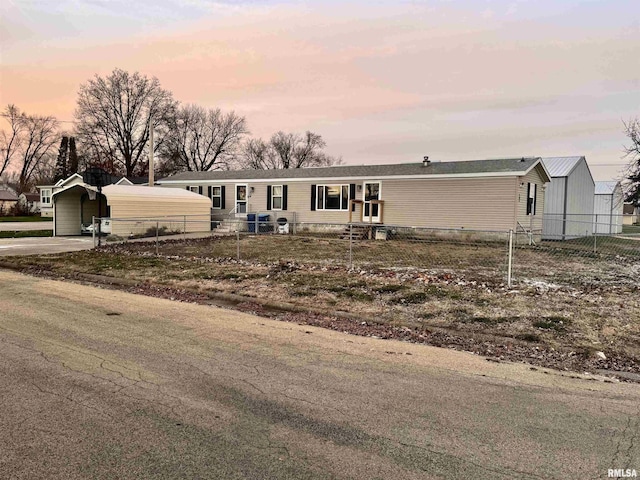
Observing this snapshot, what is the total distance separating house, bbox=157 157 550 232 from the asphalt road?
15167mm

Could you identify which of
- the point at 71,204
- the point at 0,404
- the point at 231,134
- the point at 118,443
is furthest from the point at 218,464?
the point at 231,134

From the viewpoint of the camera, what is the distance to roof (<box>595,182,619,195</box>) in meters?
29.0

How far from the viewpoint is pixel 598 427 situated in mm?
3121

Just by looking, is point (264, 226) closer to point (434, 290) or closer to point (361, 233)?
point (361, 233)

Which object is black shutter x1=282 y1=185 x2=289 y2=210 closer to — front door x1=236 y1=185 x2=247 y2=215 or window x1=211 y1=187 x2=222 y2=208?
front door x1=236 y1=185 x2=247 y2=215

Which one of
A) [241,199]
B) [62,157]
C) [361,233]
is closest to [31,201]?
[62,157]

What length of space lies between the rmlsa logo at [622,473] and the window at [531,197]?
19020 mm

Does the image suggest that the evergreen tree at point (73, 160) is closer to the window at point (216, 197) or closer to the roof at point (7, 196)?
the roof at point (7, 196)

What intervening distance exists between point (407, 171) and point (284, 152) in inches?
1706

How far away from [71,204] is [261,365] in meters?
22.1

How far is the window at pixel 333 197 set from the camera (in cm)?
2255

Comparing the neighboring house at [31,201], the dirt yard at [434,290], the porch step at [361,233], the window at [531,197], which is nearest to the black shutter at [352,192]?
the porch step at [361,233]

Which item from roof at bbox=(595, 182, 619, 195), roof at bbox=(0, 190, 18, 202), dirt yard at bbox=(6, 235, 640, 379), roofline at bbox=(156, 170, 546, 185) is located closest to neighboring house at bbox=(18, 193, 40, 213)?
roof at bbox=(0, 190, 18, 202)

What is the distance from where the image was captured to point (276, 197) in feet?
81.4
